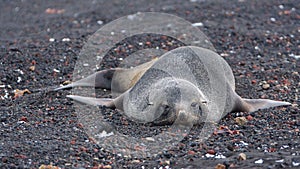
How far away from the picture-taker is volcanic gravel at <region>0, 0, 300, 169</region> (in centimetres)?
469

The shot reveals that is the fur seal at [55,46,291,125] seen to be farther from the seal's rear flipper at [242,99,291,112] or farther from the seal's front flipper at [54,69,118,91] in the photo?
the seal's front flipper at [54,69,118,91]

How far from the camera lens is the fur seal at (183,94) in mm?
5336

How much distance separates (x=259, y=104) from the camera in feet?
19.9

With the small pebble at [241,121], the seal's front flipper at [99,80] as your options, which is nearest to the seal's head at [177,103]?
the small pebble at [241,121]

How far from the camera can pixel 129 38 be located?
9055 millimetres

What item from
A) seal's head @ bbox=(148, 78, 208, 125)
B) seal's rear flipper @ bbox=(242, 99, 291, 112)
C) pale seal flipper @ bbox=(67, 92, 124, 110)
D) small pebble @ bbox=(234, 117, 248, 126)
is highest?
seal's head @ bbox=(148, 78, 208, 125)

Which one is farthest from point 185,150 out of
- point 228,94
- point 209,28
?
point 209,28

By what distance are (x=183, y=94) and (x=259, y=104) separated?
1.09 m

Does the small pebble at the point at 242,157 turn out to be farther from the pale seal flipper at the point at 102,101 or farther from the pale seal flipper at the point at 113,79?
the pale seal flipper at the point at 113,79

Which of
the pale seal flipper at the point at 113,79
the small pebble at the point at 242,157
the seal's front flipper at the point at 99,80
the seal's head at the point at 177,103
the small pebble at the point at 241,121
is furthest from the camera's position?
the seal's front flipper at the point at 99,80

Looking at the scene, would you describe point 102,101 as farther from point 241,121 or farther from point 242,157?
point 242,157

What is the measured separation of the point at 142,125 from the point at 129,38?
3711mm

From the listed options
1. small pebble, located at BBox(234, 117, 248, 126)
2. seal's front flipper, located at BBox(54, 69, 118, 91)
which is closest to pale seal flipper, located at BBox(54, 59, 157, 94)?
seal's front flipper, located at BBox(54, 69, 118, 91)

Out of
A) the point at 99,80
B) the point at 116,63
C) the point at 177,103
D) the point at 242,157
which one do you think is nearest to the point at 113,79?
the point at 99,80
